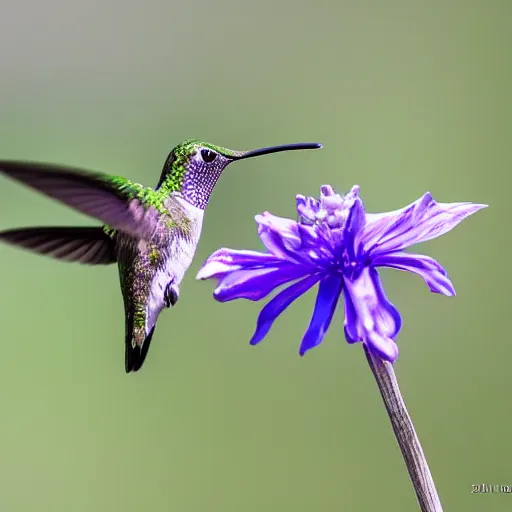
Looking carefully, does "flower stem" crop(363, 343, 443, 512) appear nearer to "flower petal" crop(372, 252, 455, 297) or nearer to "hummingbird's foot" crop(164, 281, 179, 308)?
"flower petal" crop(372, 252, 455, 297)

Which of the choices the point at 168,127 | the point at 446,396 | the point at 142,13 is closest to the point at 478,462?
the point at 446,396

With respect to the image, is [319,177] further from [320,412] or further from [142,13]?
[142,13]

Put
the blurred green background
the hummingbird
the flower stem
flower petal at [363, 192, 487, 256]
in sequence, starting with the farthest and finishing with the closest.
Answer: the blurred green background < the hummingbird < flower petal at [363, 192, 487, 256] < the flower stem

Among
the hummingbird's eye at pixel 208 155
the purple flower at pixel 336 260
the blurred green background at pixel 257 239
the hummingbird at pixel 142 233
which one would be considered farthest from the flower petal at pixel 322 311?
the blurred green background at pixel 257 239

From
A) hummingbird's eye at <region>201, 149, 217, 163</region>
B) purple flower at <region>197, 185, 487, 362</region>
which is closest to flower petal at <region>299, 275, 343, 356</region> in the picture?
purple flower at <region>197, 185, 487, 362</region>

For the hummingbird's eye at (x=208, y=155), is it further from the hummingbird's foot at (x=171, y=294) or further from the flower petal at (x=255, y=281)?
the flower petal at (x=255, y=281)

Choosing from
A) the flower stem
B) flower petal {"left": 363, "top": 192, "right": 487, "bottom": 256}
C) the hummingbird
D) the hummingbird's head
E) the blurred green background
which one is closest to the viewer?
the flower stem

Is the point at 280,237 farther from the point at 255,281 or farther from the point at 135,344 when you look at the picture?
the point at 135,344
